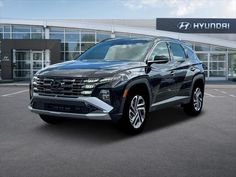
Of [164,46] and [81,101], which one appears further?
[164,46]

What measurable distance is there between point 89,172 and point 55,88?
2.18m

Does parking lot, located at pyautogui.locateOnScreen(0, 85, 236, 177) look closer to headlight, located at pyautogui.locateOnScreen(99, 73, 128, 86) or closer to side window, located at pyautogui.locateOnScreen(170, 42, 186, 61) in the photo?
headlight, located at pyautogui.locateOnScreen(99, 73, 128, 86)

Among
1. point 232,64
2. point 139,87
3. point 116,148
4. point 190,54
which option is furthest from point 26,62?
point 116,148

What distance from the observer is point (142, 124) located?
6.25m

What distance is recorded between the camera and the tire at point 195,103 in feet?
27.0

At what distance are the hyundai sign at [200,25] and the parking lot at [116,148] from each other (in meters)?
25.3

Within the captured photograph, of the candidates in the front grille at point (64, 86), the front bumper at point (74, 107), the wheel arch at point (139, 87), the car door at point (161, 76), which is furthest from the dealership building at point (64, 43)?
the front bumper at point (74, 107)

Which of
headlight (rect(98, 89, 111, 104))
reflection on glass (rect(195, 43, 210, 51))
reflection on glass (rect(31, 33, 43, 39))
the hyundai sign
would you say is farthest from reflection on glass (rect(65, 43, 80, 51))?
headlight (rect(98, 89, 111, 104))

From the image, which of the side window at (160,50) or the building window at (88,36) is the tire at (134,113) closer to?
the side window at (160,50)

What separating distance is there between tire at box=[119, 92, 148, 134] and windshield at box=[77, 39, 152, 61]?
821 millimetres

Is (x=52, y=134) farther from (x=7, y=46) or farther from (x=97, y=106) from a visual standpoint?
(x=7, y=46)

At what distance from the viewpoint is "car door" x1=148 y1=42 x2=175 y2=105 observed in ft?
21.3

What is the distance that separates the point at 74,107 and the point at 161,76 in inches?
78.5

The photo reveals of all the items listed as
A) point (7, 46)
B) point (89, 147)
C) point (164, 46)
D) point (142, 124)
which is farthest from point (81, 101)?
point (7, 46)
